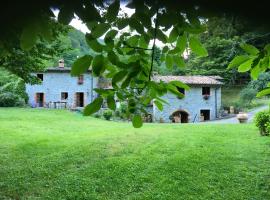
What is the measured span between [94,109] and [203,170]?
7.08 m

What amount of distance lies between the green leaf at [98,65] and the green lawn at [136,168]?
5.29 metres

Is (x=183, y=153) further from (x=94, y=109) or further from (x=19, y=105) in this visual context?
(x=19, y=105)

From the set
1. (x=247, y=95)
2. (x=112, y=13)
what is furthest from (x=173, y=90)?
(x=247, y=95)

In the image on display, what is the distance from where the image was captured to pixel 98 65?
45.9 inches

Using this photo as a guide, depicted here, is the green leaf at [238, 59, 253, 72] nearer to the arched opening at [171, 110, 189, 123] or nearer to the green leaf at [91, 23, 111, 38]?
the green leaf at [91, 23, 111, 38]

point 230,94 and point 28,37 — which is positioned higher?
point 230,94

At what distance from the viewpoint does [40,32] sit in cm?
98

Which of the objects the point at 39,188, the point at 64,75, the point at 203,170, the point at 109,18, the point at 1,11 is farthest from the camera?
the point at 64,75

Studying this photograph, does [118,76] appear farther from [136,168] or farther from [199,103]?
[199,103]

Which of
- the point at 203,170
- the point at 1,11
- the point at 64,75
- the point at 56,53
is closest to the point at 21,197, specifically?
the point at 203,170

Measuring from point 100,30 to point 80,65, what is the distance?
12cm

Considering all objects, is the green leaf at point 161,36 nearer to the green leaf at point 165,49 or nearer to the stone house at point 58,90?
the green leaf at point 165,49

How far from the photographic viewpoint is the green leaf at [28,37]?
0.91 meters

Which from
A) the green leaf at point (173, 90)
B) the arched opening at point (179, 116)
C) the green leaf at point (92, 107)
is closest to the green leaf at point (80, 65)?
the green leaf at point (92, 107)
